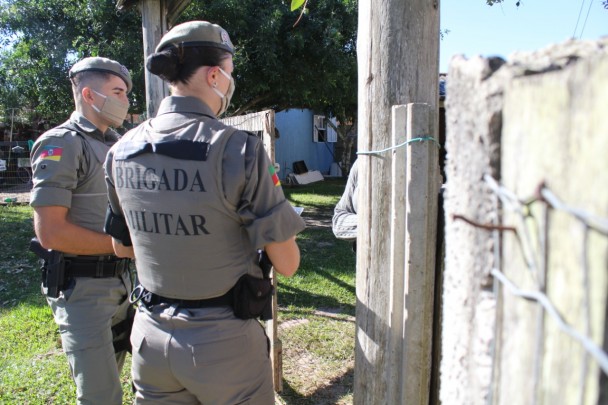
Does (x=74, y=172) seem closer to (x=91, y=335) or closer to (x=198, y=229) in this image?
(x=91, y=335)

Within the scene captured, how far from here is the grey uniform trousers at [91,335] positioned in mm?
2232

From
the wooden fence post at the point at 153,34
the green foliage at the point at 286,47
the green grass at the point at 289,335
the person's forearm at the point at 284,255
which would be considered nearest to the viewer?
the person's forearm at the point at 284,255

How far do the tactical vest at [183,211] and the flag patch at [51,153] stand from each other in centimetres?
72

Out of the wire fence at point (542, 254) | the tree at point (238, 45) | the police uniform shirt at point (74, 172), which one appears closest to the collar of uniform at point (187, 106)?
the police uniform shirt at point (74, 172)

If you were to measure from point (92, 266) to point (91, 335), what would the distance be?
1.12ft

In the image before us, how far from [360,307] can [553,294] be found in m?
1.35

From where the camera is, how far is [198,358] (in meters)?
1.65

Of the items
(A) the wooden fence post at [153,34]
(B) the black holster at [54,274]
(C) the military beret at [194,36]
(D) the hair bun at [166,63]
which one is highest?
(A) the wooden fence post at [153,34]

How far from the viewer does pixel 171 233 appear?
1.62 meters

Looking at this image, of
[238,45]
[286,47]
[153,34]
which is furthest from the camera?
[286,47]

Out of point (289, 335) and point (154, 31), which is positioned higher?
point (154, 31)

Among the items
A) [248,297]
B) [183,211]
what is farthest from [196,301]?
[183,211]

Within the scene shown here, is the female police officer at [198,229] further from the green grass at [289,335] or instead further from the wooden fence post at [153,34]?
the wooden fence post at [153,34]

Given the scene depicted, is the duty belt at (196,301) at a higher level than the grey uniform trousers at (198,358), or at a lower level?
higher
